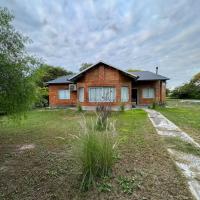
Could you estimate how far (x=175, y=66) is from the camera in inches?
1305

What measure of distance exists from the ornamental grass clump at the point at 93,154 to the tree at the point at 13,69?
10.00 ft

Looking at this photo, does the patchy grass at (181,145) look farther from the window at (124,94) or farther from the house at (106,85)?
the window at (124,94)

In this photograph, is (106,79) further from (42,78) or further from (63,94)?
(42,78)

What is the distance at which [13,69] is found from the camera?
5301 millimetres

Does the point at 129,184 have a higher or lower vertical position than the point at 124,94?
lower

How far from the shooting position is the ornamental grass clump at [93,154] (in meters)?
3.34

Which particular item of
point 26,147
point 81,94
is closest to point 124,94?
point 81,94

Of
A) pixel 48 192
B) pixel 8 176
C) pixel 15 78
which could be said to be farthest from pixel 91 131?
pixel 15 78

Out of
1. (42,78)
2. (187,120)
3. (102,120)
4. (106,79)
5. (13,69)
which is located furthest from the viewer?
(106,79)

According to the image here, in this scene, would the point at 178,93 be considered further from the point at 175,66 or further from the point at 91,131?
the point at 91,131

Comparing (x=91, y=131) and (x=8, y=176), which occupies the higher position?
(x=91, y=131)

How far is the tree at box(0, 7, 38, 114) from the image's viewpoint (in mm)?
5258

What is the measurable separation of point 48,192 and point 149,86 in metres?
18.1

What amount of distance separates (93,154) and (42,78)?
5658 millimetres
